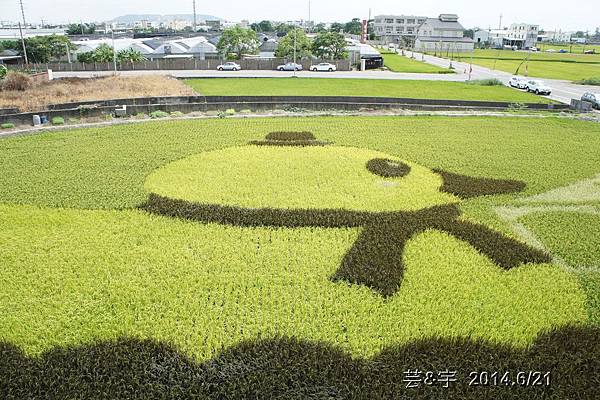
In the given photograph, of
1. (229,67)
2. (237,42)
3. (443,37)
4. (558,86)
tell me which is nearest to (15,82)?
(229,67)

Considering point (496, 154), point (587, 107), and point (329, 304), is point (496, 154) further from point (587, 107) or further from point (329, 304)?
point (587, 107)

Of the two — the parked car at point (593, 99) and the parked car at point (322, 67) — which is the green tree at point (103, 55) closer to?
the parked car at point (322, 67)

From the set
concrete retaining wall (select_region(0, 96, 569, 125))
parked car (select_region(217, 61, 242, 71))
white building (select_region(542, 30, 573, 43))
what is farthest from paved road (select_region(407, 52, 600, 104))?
white building (select_region(542, 30, 573, 43))

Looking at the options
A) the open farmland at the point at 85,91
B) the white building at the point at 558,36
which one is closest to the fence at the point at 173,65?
the open farmland at the point at 85,91

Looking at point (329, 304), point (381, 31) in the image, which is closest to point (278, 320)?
point (329, 304)

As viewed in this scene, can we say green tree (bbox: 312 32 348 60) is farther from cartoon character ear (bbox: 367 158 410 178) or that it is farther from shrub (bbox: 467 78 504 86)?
cartoon character ear (bbox: 367 158 410 178)
